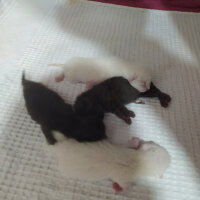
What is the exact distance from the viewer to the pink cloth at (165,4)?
1.48 meters

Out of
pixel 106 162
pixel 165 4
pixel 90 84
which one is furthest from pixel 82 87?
pixel 165 4

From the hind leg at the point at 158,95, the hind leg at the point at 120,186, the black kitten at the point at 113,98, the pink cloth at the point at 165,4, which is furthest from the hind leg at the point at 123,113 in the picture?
the pink cloth at the point at 165,4

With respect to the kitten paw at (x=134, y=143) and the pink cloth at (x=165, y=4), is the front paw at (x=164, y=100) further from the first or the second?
the pink cloth at (x=165, y=4)

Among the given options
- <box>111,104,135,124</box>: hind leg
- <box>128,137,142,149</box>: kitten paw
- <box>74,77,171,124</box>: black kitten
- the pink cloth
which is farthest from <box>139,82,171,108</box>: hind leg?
the pink cloth

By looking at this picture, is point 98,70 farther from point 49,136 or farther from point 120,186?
point 120,186

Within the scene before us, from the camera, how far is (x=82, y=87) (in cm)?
102

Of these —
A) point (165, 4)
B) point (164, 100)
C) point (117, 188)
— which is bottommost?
point (117, 188)

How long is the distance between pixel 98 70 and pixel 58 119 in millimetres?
321

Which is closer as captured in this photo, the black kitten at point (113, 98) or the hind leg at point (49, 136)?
the hind leg at point (49, 136)

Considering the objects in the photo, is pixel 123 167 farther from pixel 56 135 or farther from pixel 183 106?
pixel 183 106

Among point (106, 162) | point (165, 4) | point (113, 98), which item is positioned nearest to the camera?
point (106, 162)

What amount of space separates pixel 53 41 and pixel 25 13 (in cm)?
31

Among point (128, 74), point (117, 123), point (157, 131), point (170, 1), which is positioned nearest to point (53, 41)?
point (128, 74)

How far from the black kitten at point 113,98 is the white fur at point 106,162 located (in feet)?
0.53
